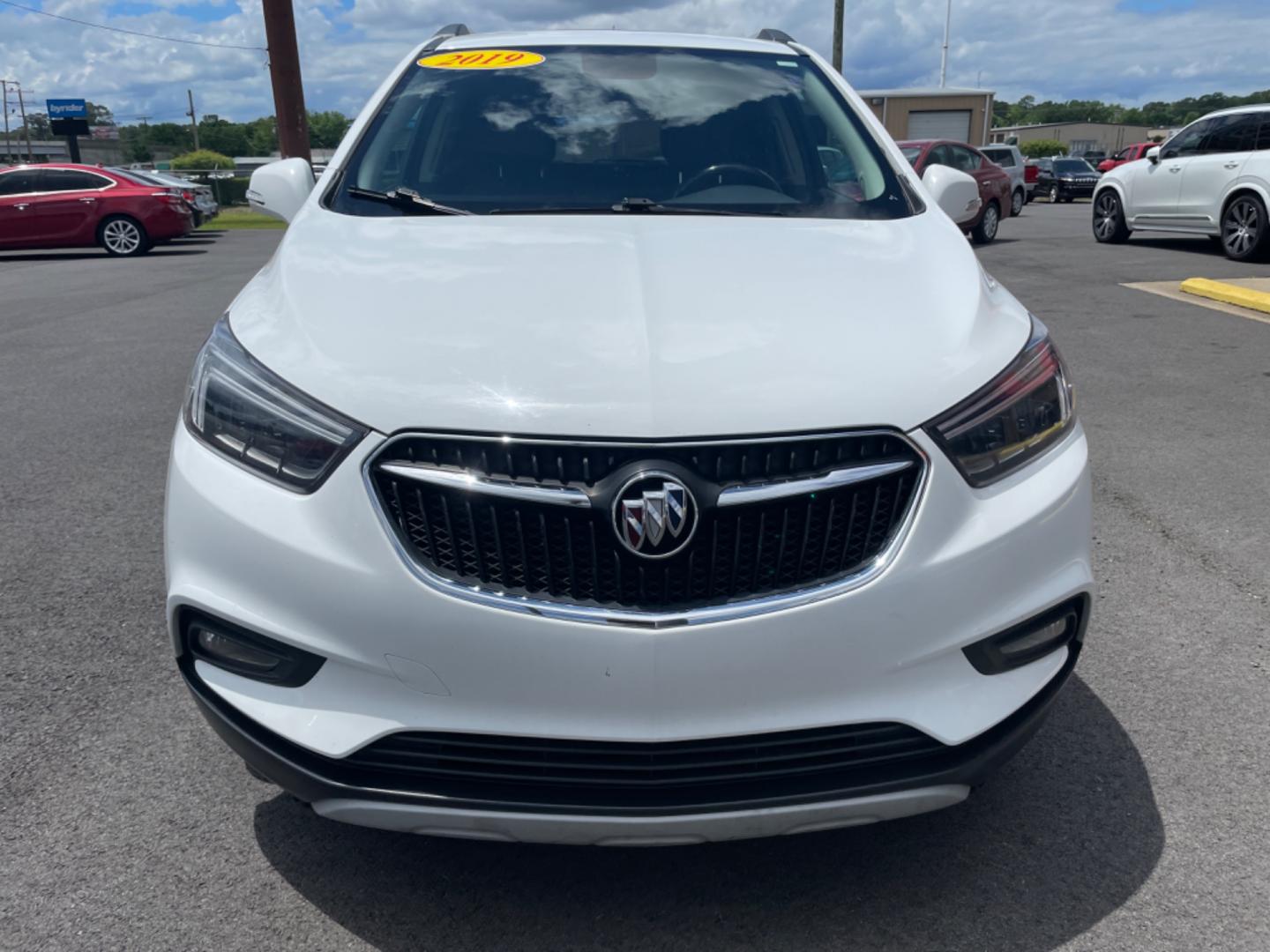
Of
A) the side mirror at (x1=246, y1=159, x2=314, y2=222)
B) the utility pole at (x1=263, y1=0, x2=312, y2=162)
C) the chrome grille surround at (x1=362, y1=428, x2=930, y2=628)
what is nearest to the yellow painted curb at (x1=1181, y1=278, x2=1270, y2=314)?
the side mirror at (x1=246, y1=159, x2=314, y2=222)

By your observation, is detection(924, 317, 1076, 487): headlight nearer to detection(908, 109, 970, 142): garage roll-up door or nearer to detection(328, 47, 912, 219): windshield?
detection(328, 47, 912, 219): windshield

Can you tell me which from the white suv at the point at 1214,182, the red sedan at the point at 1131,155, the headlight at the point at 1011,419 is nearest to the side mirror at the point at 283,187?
the headlight at the point at 1011,419

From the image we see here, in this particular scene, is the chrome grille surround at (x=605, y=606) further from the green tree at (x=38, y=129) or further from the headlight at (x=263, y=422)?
the green tree at (x=38, y=129)

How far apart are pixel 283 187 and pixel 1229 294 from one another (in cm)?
908

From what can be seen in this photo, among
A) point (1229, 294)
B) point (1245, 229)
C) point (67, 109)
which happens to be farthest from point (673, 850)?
point (67, 109)

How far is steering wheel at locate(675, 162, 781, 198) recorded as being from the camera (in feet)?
10.7

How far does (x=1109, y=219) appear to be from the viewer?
51.9 ft

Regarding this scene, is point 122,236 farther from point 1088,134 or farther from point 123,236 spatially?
point 1088,134

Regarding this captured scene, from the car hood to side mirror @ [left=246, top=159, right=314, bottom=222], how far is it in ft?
1.94

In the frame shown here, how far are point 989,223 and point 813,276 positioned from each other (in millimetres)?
15868

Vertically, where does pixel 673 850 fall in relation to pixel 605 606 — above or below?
below

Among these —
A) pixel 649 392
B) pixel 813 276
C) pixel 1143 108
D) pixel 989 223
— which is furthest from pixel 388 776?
pixel 1143 108

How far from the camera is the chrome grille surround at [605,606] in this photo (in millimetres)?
1882

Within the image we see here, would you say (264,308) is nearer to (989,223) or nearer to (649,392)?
(649,392)
